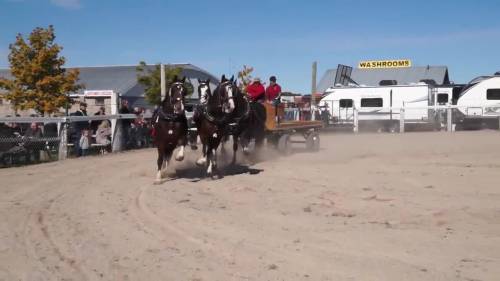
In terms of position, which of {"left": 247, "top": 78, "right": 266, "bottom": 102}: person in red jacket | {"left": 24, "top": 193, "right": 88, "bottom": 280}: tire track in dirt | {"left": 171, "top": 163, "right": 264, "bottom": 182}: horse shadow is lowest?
{"left": 24, "top": 193, "right": 88, "bottom": 280}: tire track in dirt

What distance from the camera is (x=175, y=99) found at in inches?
460

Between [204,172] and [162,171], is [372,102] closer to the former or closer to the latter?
[204,172]

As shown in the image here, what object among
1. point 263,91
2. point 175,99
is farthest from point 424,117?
point 175,99

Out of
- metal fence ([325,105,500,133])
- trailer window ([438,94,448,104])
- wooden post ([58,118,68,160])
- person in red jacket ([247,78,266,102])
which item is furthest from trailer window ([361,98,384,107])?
wooden post ([58,118,68,160])

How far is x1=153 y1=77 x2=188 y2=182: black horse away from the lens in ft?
38.3

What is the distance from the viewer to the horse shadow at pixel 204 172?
12680 mm

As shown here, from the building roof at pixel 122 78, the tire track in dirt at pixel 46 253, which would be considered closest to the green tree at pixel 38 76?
the building roof at pixel 122 78

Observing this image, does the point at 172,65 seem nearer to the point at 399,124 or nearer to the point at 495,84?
the point at 399,124

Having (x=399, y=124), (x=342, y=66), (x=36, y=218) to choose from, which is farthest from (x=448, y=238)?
(x=342, y=66)

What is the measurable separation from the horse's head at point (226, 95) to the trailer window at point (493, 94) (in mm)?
24277

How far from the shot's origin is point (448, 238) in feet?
22.0

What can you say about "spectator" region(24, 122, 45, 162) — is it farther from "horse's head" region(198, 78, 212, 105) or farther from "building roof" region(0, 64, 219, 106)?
"building roof" region(0, 64, 219, 106)

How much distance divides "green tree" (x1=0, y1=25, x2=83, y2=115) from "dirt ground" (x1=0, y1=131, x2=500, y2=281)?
16390mm

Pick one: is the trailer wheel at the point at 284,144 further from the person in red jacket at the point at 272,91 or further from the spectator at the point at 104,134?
the spectator at the point at 104,134
